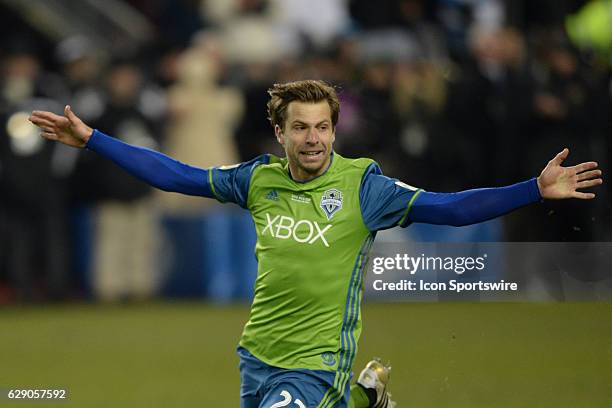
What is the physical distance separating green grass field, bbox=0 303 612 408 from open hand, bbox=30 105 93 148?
256 centimetres

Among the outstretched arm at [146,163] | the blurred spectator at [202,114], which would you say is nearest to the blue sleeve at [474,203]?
the outstretched arm at [146,163]

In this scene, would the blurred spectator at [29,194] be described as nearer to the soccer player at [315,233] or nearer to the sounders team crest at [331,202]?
the soccer player at [315,233]

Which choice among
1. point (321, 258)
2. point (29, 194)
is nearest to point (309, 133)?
point (321, 258)

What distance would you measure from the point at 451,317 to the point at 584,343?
81 cm

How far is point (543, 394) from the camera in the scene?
8734 millimetres

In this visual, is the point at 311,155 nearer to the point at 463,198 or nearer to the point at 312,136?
the point at 312,136

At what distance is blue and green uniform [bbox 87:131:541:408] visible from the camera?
241 inches

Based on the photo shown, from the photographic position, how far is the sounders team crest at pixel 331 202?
6336 mm

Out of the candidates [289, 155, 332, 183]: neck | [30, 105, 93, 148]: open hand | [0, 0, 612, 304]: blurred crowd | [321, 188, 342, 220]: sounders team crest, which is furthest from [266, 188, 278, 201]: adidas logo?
[0, 0, 612, 304]: blurred crowd

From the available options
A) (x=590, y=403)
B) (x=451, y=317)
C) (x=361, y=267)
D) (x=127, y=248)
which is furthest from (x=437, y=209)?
(x=127, y=248)

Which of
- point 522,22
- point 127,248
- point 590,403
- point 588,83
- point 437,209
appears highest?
point 522,22

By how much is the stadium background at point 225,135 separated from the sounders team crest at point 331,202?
469 cm

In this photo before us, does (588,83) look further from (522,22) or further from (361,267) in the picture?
(361,267)

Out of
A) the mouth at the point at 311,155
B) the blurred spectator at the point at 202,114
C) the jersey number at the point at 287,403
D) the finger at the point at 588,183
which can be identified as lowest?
the jersey number at the point at 287,403
